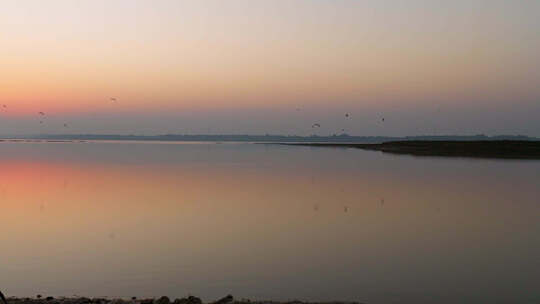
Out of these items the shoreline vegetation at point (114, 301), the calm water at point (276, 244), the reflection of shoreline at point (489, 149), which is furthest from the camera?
the reflection of shoreline at point (489, 149)

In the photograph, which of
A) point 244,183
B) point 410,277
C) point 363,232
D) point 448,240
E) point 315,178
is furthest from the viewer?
point 315,178

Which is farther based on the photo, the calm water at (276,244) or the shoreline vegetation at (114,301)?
the calm water at (276,244)

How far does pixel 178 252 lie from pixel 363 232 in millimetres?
6750

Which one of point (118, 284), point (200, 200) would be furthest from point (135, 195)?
point (118, 284)

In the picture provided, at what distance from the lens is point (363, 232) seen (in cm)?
1875

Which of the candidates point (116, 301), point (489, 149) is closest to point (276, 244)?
point (116, 301)

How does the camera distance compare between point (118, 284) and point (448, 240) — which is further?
point (448, 240)

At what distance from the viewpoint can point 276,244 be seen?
54.4ft

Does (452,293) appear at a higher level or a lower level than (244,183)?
lower

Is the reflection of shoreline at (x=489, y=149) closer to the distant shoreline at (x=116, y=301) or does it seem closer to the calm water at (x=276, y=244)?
the calm water at (x=276, y=244)

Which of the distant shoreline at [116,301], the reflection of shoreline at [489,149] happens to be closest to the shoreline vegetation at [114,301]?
the distant shoreline at [116,301]

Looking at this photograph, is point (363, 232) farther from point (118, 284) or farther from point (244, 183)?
point (244, 183)

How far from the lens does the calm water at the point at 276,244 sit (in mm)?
12031

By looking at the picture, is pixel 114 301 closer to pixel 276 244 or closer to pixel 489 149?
pixel 276 244
